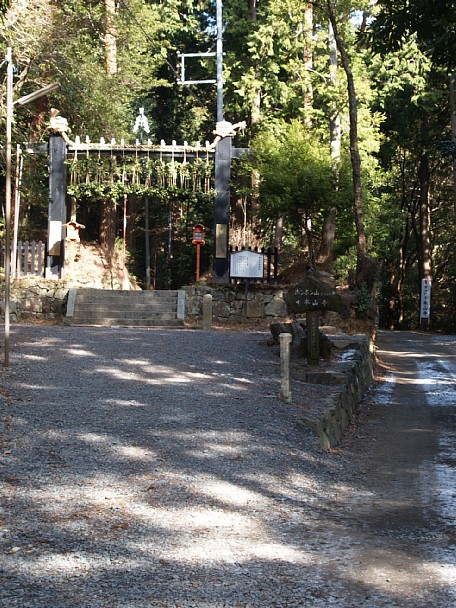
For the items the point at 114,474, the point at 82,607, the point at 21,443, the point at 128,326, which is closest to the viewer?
the point at 82,607

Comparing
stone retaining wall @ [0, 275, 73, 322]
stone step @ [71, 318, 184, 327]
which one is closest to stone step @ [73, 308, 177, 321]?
stone step @ [71, 318, 184, 327]

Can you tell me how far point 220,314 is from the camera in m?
25.9

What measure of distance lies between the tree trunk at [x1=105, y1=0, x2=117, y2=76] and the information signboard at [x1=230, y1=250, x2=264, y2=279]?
363 inches

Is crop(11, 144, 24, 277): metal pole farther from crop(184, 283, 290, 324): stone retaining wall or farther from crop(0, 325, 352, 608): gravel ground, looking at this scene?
crop(0, 325, 352, 608): gravel ground

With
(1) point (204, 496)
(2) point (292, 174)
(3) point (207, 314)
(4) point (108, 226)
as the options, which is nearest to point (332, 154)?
(2) point (292, 174)

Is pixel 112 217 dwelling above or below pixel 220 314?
above

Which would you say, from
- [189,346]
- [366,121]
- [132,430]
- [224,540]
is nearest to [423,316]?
[366,121]

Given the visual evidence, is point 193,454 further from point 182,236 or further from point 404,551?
point 182,236

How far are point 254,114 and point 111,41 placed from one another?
6027mm

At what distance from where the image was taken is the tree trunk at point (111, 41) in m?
30.4

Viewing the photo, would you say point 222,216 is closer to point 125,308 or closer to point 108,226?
point 125,308

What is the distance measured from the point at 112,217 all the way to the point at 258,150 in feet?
22.7

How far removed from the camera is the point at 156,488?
745 cm

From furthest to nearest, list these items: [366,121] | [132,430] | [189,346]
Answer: [366,121]
[189,346]
[132,430]
